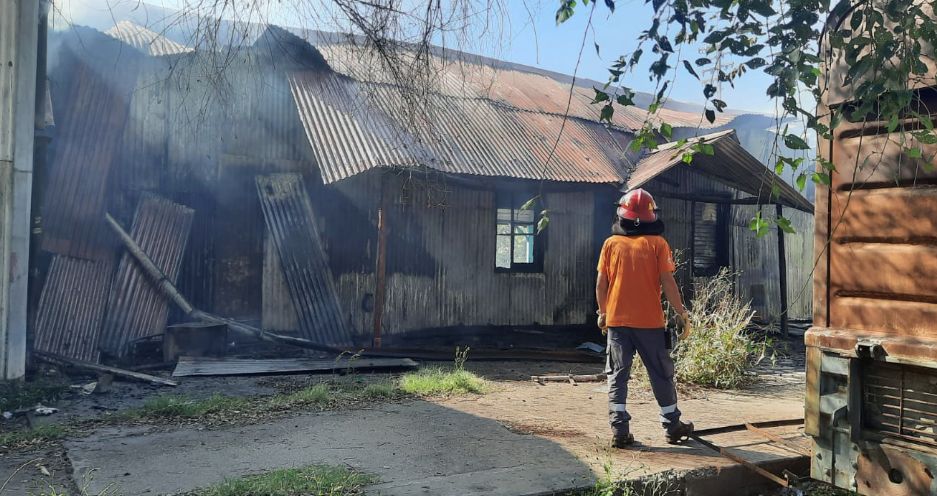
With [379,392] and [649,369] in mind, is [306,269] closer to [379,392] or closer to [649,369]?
[379,392]

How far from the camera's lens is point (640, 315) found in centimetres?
462

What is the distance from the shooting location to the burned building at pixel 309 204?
28.8 ft

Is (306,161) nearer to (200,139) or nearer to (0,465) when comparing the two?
(200,139)

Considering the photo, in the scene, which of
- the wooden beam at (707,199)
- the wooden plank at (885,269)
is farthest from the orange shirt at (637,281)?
the wooden beam at (707,199)

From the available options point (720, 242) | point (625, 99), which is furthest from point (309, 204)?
point (720, 242)

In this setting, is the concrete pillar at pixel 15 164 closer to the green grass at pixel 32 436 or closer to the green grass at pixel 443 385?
the green grass at pixel 32 436

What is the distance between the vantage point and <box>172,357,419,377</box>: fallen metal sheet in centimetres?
780

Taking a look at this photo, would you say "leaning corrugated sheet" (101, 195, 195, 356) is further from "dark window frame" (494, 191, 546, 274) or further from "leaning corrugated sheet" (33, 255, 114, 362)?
"dark window frame" (494, 191, 546, 274)

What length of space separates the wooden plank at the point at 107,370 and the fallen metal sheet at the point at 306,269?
255 cm

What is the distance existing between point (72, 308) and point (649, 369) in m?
7.30

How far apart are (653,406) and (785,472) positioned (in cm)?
199

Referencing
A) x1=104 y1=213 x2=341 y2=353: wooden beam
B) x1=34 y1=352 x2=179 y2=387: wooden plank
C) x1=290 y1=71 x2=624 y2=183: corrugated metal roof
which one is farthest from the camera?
x1=290 y1=71 x2=624 y2=183: corrugated metal roof

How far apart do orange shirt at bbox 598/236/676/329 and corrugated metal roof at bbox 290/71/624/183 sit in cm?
414

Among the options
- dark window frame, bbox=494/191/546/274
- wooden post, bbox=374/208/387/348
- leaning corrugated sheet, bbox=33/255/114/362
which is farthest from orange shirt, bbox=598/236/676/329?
leaning corrugated sheet, bbox=33/255/114/362
